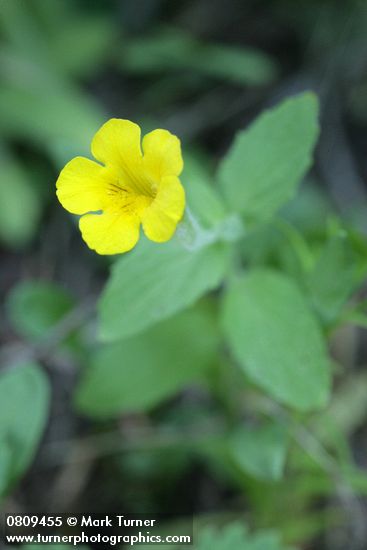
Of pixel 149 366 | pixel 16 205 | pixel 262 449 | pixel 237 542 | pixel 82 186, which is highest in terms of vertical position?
pixel 16 205

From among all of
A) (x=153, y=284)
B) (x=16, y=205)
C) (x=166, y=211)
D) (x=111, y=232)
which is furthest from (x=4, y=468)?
(x=16, y=205)

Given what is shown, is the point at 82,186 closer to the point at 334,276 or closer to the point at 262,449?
the point at 334,276

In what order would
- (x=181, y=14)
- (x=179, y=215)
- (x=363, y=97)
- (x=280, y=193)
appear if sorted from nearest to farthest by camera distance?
(x=179, y=215) < (x=280, y=193) < (x=363, y=97) < (x=181, y=14)

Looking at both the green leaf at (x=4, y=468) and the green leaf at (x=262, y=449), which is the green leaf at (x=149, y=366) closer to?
the green leaf at (x=262, y=449)

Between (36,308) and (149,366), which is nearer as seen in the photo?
(149,366)

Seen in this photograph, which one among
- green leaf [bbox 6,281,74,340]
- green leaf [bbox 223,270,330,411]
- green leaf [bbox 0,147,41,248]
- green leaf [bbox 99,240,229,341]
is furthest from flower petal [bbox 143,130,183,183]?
green leaf [bbox 0,147,41,248]

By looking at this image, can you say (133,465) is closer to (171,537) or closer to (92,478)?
(92,478)

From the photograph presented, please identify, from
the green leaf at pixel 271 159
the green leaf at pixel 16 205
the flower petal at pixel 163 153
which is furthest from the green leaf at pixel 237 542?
the green leaf at pixel 16 205

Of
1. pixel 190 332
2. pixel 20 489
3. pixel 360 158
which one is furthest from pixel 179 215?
pixel 360 158
